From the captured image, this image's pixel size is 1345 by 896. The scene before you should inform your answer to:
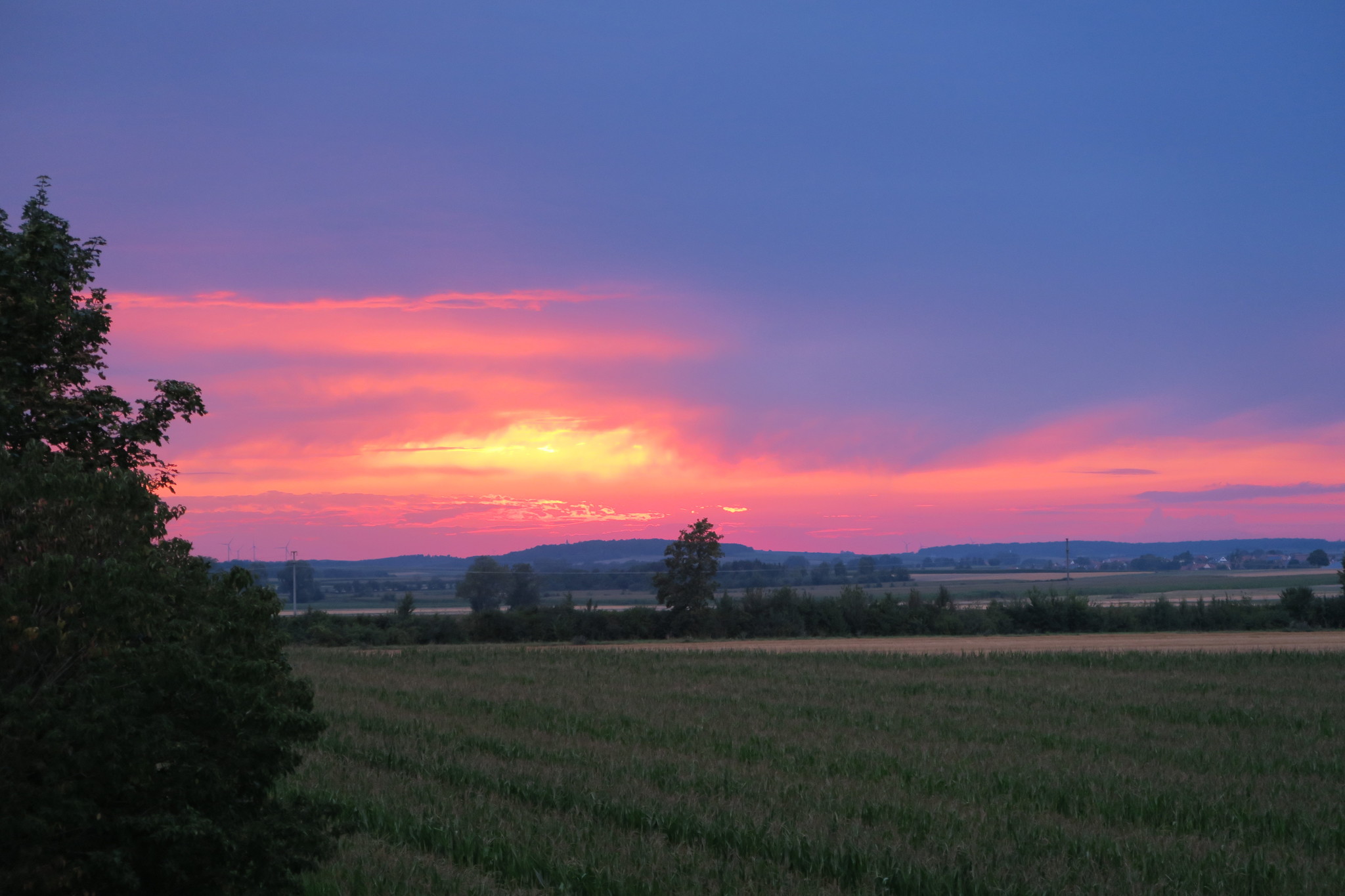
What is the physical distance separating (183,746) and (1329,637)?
57336 mm

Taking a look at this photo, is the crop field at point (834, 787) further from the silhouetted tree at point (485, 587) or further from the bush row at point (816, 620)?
the silhouetted tree at point (485, 587)

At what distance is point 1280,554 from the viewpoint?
632 ft

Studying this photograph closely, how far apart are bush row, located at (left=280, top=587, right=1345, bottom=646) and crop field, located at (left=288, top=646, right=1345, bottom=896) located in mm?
28804

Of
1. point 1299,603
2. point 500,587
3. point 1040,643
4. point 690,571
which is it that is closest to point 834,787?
point 1040,643

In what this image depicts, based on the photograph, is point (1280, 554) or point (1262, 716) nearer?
point (1262, 716)

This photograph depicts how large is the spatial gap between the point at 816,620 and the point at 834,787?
47.3 m

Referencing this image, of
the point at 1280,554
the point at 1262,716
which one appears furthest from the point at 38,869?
the point at 1280,554

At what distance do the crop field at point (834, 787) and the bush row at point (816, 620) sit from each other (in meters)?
28.8

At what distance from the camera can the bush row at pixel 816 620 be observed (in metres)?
56.1

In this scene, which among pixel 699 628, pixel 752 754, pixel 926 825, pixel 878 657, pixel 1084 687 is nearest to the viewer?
pixel 926 825

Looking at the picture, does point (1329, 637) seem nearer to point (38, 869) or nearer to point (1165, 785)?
point (1165, 785)

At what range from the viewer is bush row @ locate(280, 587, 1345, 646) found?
5612 centimetres

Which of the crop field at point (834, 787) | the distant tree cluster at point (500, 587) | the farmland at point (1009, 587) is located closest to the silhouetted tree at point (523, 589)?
the distant tree cluster at point (500, 587)

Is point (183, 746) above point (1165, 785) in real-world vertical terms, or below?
above
